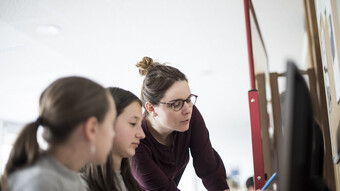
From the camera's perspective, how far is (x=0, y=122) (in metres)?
5.70

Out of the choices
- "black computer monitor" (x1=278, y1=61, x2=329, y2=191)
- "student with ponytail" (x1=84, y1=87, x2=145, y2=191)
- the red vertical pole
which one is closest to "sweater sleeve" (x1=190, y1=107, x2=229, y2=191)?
the red vertical pole

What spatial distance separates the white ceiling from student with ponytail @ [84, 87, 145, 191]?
60.7 inches

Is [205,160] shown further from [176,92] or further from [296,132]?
[296,132]

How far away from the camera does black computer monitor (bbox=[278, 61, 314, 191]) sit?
47 centimetres

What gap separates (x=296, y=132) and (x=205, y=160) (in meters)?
0.97

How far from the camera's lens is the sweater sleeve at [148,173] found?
1.25 m

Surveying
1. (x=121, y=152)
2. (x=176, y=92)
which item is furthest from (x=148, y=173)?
(x=176, y=92)

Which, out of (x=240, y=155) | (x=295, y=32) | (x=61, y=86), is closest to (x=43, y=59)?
(x=295, y=32)

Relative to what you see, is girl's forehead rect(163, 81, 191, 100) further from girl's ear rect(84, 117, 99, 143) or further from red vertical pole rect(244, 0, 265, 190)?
girl's ear rect(84, 117, 99, 143)

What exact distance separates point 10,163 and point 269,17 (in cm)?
257

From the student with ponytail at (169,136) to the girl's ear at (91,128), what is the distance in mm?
565

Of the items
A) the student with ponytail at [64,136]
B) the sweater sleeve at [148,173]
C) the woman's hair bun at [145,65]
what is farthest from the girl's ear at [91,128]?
the woman's hair bun at [145,65]

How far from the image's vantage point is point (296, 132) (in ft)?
1.56

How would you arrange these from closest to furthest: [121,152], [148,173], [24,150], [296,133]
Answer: [296,133], [24,150], [121,152], [148,173]
